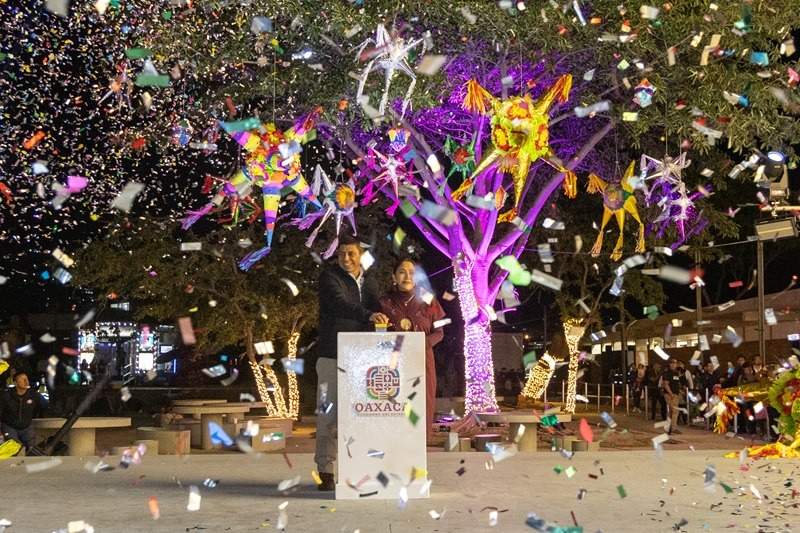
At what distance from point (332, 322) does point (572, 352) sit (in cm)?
2430

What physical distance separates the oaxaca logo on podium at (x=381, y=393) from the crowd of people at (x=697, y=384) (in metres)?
12.6

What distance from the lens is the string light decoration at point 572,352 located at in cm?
3027

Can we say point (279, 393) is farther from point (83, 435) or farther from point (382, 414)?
point (382, 414)

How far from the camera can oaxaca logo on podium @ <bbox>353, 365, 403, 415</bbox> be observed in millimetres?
7918

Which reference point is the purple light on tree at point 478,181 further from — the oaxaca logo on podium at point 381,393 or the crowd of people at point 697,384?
the oaxaca logo on podium at point 381,393

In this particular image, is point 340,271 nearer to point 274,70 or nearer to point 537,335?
point 274,70

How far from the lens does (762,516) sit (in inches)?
274

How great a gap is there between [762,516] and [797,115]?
1151 centimetres

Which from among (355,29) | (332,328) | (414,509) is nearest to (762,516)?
(414,509)

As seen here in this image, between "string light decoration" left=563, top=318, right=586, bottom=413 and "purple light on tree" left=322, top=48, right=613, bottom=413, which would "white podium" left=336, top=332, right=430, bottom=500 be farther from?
"string light decoration" left=563, top=318, right=586, bottom=413

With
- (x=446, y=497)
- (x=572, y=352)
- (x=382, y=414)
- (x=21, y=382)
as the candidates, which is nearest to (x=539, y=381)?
(x=572, y=352)

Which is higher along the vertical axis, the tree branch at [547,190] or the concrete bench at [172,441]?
the tree branch at [547,190]

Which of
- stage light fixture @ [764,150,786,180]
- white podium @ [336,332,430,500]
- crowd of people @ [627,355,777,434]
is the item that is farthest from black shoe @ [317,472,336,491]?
crowd of people @ [627,355,777,434]

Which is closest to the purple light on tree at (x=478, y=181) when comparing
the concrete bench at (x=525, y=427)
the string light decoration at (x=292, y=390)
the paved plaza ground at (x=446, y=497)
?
the concrete bench at (x=525, y=427)
